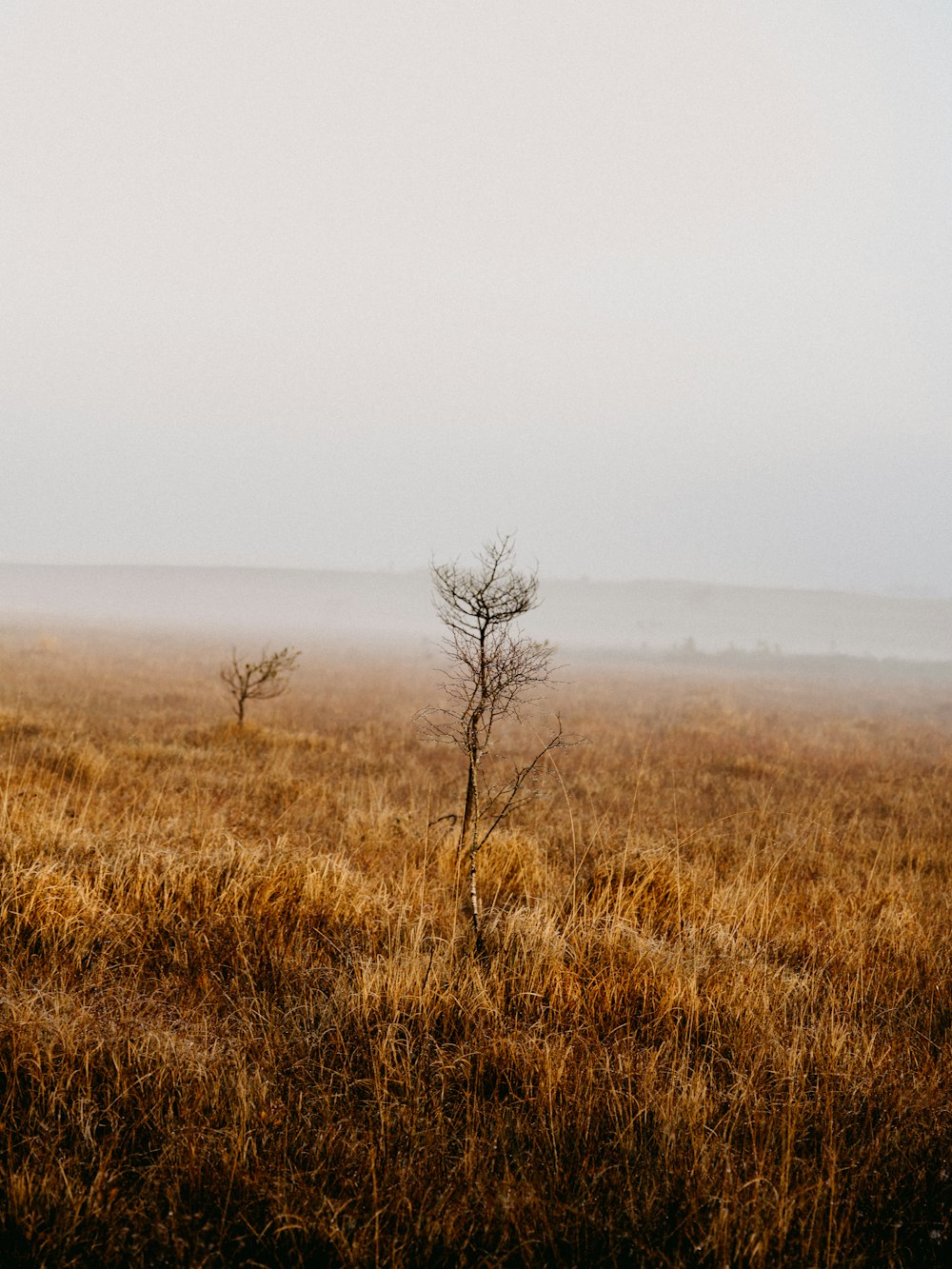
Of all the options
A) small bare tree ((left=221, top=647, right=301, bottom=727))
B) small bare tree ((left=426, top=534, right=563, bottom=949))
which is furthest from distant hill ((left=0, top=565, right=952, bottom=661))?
small bare tree ((left=426, top=534, right=563, bottom=949))

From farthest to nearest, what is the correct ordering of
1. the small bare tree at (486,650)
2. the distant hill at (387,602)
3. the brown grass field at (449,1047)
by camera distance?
the distant hill at (387,602) < the small bare tree at (486,650) < the brown grass field at (449,1047)

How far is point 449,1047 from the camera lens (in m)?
2.62

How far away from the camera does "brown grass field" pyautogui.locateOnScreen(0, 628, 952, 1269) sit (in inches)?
69.1

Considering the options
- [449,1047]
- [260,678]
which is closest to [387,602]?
[260,678]

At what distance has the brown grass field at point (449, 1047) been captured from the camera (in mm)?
1754

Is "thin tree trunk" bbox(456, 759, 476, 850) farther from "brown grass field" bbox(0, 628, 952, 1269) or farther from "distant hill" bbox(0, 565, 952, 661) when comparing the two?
"distant hill" bbox(0, 565, 952, 661)

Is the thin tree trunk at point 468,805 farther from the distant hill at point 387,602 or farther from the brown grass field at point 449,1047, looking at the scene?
the distant hill at point 387,602

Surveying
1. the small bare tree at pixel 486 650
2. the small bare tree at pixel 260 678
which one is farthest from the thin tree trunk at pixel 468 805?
the small bare tree at pixel 260 678

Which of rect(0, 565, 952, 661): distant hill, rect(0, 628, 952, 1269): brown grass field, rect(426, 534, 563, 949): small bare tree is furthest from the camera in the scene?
rect(0, 565, 952, 661): distant hill

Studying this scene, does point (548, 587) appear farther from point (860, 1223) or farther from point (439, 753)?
point (860, 1223)

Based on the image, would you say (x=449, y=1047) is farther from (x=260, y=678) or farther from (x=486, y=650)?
(x=260, y=678)

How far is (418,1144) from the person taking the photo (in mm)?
1987

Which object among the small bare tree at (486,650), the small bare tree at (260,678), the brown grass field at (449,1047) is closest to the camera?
the brown grass field at (449,1047)

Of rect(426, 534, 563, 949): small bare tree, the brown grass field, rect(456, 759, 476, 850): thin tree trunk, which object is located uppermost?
rect(426, 534, 563, 949): small bare tree
